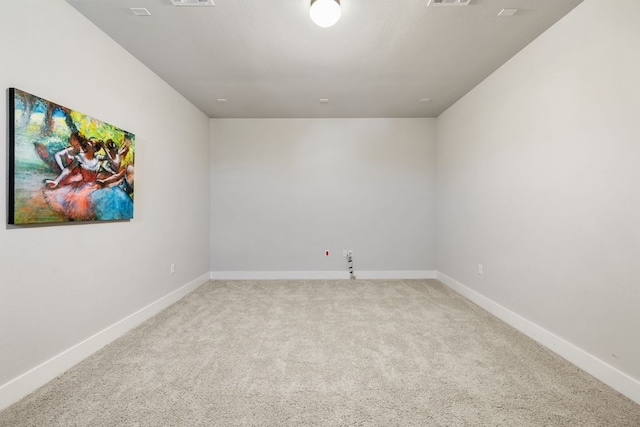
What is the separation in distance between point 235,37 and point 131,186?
167 centimetres

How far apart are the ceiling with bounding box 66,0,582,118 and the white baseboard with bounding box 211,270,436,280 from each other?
2.70 metres

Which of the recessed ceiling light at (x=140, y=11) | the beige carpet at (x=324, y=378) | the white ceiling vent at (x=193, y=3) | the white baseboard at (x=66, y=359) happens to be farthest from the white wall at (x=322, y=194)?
the white ceiling vent at (x=193, y=3)

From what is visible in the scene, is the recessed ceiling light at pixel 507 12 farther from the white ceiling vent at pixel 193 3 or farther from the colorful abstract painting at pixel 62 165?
the colorful abstract painting at pixel 62 165

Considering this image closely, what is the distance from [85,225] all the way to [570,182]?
12.4 ft

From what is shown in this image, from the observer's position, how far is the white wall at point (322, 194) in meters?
4.83

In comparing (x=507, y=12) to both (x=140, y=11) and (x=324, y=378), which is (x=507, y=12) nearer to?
(x=140, y=11)

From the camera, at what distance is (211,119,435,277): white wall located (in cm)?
483

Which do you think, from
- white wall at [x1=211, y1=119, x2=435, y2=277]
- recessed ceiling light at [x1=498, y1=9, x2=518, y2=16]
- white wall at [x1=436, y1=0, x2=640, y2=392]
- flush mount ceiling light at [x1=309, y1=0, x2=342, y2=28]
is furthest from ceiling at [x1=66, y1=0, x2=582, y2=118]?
white wall at [x1=211, y1=119, x2=435, y2=277]

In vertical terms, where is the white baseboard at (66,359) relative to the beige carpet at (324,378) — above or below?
above

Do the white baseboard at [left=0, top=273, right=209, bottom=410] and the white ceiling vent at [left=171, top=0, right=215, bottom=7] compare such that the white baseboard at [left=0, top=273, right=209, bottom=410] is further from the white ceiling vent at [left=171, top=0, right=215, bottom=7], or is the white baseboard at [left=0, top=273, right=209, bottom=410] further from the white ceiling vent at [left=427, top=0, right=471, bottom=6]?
the white ceiling vent at [left=427, top=0, right=471, bottom=6]

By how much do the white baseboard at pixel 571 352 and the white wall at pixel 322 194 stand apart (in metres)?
1.76

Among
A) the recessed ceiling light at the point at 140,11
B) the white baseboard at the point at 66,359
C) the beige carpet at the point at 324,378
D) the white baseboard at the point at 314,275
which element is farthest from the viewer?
the white baseboard at the point at 314,275

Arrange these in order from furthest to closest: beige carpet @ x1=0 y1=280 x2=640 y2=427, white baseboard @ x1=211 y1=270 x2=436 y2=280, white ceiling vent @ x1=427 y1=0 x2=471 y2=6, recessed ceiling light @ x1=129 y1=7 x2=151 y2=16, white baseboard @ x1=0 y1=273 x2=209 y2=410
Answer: white baseboard @ x1=211 y1=270 x2=436 y2=280 → recessed ceiling light @ x1=129 y1=7 x2=151 y2=16 → white ceiling vent @ x1=427 y1=0 x2=471 y2=6 → white baseboard @ x1=0 y1=273 x2=209 y2=410 → beige carpet @ x1=0 y1=280 x2=640 y2=427

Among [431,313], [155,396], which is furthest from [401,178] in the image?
[155,396]
